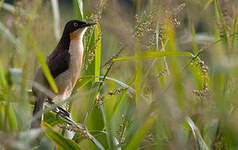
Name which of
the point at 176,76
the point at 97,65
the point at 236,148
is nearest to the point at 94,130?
the point at 97,65

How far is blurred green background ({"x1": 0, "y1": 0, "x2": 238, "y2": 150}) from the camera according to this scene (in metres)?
1.58

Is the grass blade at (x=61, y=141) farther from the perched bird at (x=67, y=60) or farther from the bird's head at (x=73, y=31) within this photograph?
the bird's head at (x=73, y=31)

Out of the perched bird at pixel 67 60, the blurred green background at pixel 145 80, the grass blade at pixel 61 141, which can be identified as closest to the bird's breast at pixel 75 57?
the perched bird at pixel 67 60

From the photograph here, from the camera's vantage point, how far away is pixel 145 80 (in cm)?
203

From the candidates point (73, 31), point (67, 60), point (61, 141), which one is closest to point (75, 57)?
point (67, 60)

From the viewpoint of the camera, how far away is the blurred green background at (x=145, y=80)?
1585mm

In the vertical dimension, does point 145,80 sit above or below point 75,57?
below

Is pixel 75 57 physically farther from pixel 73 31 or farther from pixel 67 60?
pixel 73 31

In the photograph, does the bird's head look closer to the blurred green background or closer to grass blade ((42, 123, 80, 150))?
the blurred green background

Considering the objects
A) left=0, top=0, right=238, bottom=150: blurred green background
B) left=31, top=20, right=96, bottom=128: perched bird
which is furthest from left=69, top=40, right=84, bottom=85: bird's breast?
left=0, top=0, right=238, bottom=150: blurred green background

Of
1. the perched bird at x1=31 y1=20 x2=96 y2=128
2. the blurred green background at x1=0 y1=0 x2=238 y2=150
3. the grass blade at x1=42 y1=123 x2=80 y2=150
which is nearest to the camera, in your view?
the blurred green background at x1=0 y1=0 x2=238 y2=150

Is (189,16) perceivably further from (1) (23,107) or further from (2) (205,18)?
(1) (23,107)

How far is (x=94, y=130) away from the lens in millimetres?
2484

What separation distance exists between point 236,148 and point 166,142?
52 cm
